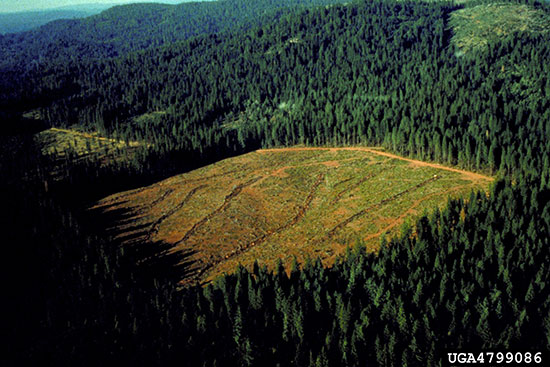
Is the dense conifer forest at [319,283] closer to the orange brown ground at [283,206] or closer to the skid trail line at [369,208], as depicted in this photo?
the orange brown ground at [283,206]

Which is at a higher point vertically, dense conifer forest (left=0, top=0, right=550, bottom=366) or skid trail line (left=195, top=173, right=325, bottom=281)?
dense conifer forest (left=0, top=0, right=550, bottom=366)

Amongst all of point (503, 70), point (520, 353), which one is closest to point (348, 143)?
point (503, 70)

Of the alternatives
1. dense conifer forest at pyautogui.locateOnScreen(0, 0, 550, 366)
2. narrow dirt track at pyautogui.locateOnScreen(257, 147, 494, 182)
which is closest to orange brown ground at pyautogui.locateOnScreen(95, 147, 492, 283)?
narrow dirt track at pyautogui.locateOnScreen(257, 147, 494, 182)

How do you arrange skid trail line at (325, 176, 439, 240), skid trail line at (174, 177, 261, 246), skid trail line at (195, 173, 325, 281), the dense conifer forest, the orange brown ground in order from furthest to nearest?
skid trail line at (174, 177, 261, 246) → skid trail line at (325, 176, 439, 240) → the orange brown ground → skid trail line at (195, 173, 325, 281) → the dense conifer forest

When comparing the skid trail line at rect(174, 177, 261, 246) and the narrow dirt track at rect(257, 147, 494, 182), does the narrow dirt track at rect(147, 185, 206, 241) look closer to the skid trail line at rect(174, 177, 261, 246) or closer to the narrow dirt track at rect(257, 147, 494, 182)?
the skid trail line at rect(174, 177, 261, 246)

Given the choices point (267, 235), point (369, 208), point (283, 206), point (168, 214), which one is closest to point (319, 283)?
point (267, 235)

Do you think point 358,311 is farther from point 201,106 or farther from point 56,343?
point 201,106

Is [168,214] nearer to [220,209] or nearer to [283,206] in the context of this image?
[220,209]

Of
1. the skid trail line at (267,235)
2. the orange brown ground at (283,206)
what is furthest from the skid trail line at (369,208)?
the skid trail line at (267,235)
